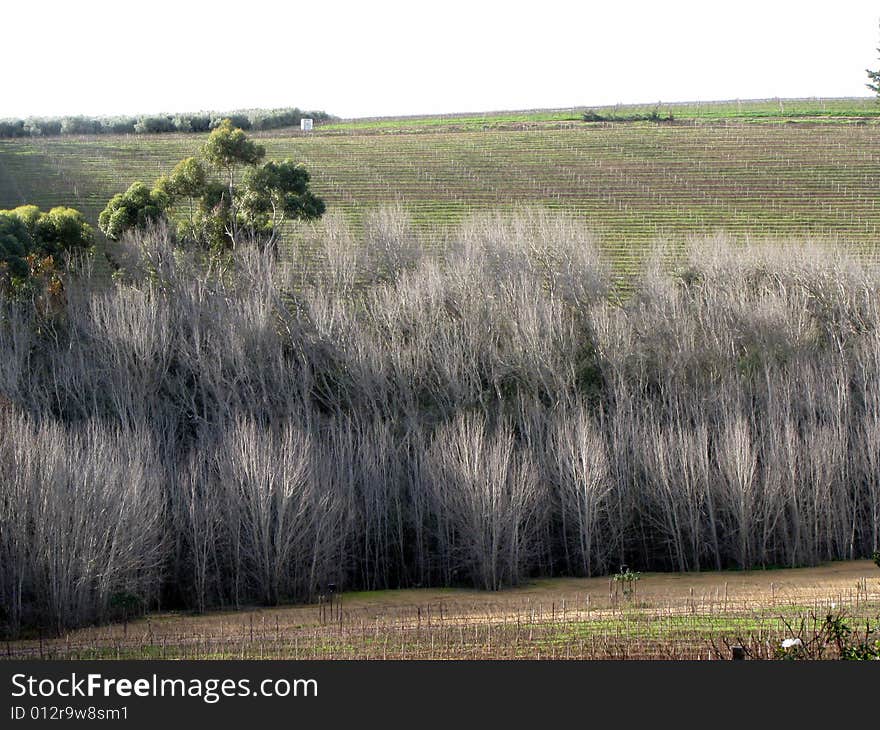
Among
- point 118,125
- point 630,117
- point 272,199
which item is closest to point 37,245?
point 272,199

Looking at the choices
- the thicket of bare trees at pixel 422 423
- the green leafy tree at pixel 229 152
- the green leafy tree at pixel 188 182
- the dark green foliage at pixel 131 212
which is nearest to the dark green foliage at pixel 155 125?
the green leafy tree at pixel 229 152

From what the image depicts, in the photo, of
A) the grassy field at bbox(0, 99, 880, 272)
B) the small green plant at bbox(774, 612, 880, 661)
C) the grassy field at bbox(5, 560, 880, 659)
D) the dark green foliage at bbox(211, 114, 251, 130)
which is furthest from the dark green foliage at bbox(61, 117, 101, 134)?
the small green plant at bbox(774, 612, 880, 661)

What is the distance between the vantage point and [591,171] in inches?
3061

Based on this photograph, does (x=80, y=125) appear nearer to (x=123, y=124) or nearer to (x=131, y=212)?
(x=123, y=124)

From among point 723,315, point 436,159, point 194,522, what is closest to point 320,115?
point 436,159

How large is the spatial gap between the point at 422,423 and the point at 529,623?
18042 mm

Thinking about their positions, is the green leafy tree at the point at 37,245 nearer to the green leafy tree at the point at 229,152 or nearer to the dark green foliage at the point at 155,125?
the green leafy tree at the point at 229,152

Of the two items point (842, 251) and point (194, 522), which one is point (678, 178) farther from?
point (194, 522)

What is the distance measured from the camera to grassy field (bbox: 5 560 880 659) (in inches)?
931

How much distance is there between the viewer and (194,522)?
36.8 m

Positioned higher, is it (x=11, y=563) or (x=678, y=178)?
(x=678, y=178)

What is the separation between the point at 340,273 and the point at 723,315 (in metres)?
18.5

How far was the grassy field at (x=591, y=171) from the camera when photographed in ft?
222

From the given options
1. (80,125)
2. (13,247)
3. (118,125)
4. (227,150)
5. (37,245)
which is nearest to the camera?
(13,247)
